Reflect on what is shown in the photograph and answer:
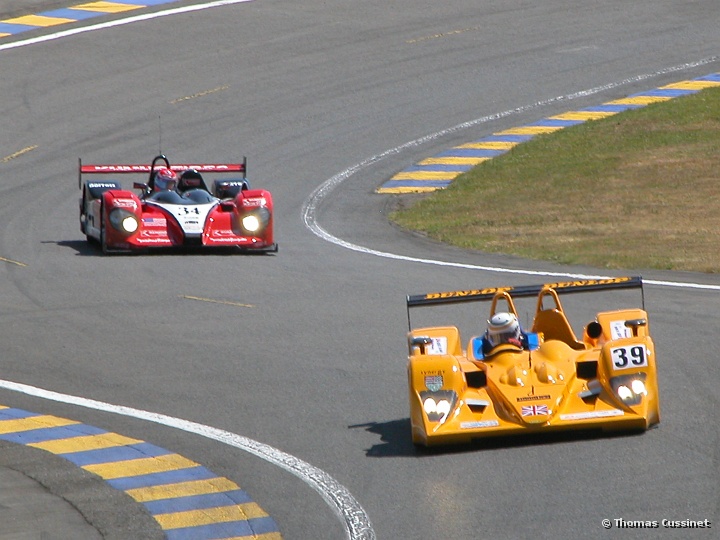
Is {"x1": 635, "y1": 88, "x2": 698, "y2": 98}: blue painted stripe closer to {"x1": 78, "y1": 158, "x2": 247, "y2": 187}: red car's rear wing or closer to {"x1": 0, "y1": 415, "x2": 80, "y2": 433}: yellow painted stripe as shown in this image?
{"x1": 78, "y1": 158, "x2": 247, "y2": 187}: red car's rear wing

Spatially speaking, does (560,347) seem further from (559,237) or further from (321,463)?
(559,237)

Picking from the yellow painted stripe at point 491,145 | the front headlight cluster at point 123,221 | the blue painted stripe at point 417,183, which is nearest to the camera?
the front headlight cluster at point 123,221

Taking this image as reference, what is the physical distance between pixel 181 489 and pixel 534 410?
2570mm

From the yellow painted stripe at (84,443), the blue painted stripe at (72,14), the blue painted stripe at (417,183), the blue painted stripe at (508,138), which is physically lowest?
the yellow painted stripe at (84,443)

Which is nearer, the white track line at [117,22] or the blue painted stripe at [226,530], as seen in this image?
the blue painted stripe at [226,530]

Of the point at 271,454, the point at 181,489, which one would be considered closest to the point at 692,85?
the point at 271,454

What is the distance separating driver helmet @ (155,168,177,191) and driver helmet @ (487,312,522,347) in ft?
37.3

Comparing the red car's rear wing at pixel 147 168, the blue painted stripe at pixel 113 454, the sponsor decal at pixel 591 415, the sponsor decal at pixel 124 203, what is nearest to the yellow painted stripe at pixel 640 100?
the red car's rear wing at pixel 147 168

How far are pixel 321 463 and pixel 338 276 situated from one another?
8.00m

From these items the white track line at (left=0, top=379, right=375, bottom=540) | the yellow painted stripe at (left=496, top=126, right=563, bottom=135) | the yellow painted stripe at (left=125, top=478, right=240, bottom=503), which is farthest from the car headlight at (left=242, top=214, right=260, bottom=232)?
the yellow painted stripe at (left=496, top=126, right=563, bottom=135)

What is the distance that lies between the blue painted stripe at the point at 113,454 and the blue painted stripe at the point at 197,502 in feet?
3.74

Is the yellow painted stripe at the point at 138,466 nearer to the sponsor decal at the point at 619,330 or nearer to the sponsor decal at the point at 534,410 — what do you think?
the sponsor decal at the point at 534,410

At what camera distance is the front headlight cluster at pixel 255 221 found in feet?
64.8

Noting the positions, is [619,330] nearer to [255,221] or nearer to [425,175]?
[255,221]
